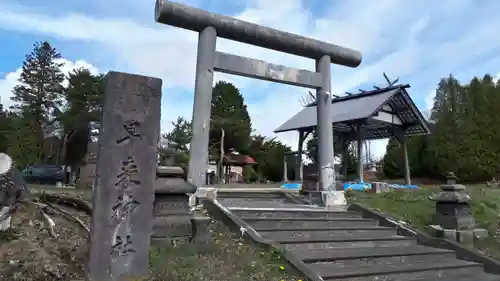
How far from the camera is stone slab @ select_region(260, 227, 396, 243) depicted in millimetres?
5965

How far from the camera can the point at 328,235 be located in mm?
6367

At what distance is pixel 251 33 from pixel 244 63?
698 mm

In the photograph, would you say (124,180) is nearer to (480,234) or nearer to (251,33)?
(251,33)

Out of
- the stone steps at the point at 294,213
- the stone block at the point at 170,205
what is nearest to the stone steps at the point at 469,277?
the stone steps at the point at 294,213

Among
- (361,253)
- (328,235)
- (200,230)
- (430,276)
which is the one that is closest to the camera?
(200,230)

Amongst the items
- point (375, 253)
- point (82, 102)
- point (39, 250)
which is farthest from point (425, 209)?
point (82, 102)

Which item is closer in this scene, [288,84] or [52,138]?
[288,84]

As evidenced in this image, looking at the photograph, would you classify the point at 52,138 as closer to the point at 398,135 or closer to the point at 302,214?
the point at 398,135

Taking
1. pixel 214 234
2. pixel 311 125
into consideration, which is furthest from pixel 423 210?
pixel 311 125

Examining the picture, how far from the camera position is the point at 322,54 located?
944cm

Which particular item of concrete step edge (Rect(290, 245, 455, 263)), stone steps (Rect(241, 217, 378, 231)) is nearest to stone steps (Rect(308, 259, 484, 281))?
concrete step edge (Rect(290, 245, 455, 263))

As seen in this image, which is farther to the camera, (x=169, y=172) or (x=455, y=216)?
(x=455, y=216)

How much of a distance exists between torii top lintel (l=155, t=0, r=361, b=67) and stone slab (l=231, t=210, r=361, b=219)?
3.86 meters

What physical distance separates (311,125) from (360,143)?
8.30ft
